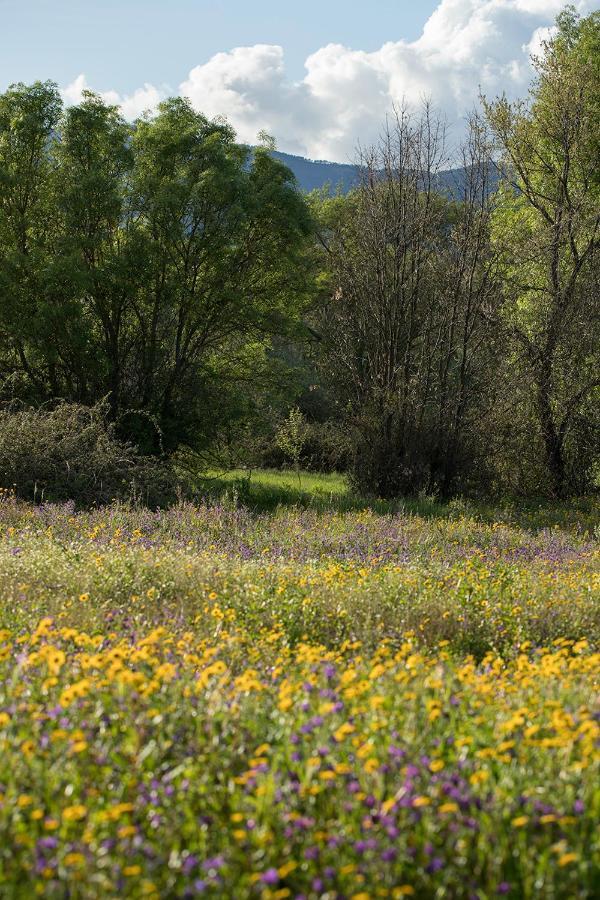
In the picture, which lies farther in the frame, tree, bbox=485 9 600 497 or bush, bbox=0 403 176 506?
tree, bbox=485 9 600 497

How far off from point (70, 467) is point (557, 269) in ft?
35.4

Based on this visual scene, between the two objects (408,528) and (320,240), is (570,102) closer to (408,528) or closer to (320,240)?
(408,528)

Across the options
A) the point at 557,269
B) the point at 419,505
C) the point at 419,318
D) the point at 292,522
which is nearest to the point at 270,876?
the point at 292,522

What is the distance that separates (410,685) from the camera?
13.0ft

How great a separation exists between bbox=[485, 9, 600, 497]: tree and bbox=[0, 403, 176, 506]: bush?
8.05 m

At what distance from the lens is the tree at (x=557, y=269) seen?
1730cm

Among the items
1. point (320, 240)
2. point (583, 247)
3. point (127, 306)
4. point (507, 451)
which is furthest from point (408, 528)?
point (320, 240)

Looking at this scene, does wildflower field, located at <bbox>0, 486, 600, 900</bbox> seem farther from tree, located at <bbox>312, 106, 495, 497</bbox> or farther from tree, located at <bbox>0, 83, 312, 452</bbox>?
tree, located at <bbox>0, 83, 312, 452</bbox>

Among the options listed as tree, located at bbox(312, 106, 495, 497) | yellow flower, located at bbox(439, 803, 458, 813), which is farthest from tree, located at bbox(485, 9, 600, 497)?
yellow flower, located at bbox(439, 803, 458, 813)

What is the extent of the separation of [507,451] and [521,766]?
14004 millimetres

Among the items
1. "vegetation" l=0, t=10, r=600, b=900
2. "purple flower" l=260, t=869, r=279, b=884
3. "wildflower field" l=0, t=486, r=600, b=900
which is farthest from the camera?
"vegetation" l=0, t=10, r=600, b=900

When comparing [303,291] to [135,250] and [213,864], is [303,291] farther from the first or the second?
[213,864]

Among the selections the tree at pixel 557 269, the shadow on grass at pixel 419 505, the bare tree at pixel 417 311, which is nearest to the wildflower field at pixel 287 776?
the shadow on grass at pixel 419 505

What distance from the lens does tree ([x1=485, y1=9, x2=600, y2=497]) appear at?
681 inches
